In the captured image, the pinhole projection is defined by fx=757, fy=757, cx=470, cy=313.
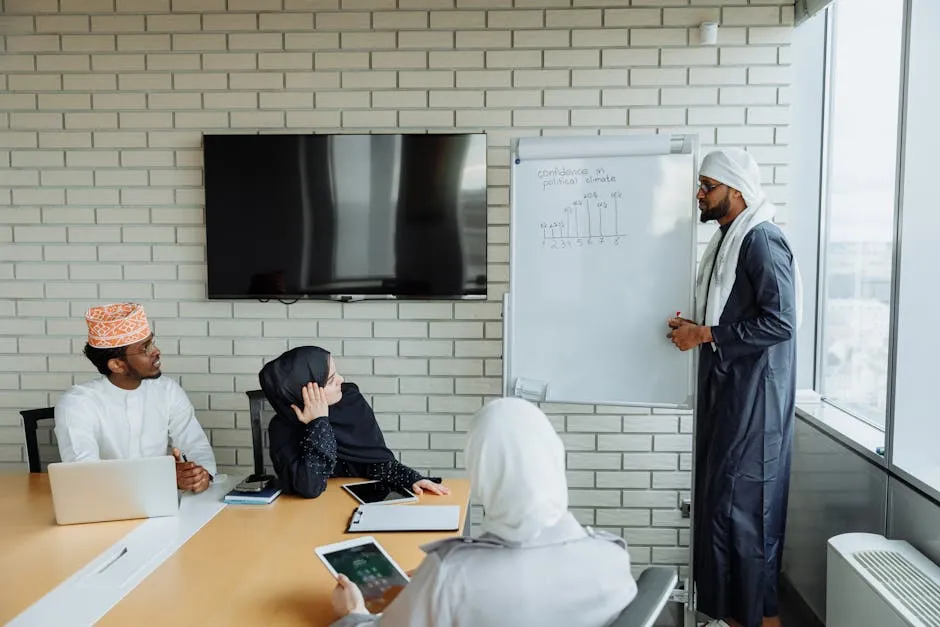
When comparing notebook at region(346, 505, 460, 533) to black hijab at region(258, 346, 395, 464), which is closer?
notebook at region(346, 505, 460, 533)

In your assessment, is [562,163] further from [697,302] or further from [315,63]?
[315,63]

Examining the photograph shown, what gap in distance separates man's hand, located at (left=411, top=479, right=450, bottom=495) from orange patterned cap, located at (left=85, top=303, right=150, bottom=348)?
112 cm

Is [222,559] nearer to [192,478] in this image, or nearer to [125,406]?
[192,478]

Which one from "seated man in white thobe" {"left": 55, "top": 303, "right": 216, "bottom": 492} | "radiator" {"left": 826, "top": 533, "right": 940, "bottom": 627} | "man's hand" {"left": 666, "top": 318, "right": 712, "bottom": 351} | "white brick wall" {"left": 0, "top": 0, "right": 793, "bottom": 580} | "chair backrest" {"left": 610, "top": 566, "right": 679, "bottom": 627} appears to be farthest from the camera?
"white brick wall" {"left": 0, "top": 0, "right": 793, "bottom": 580}

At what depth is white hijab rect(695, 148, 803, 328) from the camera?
2744 millimetres

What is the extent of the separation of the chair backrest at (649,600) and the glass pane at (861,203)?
1.65 meters

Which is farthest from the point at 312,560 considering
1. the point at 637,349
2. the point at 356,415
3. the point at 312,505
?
the point at 637,349

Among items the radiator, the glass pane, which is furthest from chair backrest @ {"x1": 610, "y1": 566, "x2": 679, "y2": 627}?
the glass pane

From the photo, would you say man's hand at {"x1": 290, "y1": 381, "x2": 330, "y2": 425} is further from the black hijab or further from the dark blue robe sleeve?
the dark blue robe sleeve

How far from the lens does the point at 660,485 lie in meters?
3.57

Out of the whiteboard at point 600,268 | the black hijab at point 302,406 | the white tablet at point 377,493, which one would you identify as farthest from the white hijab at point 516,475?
the whiteboard at point 600,268

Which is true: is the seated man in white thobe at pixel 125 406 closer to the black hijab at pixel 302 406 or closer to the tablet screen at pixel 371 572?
the black hijab at pixel 302 406

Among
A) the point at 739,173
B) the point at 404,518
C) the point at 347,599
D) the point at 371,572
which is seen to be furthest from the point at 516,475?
the point at 739,173

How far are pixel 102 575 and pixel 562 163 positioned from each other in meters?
2.09
